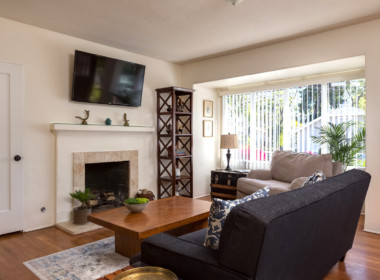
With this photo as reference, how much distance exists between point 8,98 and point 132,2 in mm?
1815

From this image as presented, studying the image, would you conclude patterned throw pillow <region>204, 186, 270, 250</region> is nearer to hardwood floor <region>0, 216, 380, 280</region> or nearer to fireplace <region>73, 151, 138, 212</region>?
hardwood floor <region>0, 216, 380, 280</region>

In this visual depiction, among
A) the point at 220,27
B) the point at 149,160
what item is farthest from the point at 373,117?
the point at 149,160

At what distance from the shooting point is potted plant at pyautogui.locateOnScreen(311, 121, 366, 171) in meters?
3.90

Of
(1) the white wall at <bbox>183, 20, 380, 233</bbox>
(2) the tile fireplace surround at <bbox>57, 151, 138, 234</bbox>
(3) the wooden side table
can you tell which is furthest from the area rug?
(1) the white wall at <bbox>183, 20, 380, 233</bbox>

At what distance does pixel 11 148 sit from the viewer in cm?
333

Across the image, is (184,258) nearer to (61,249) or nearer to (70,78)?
(61,249)

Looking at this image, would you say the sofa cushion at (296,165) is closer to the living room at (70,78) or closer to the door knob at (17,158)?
the living room at (70,78)

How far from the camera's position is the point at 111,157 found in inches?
166

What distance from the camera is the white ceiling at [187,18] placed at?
2.93m

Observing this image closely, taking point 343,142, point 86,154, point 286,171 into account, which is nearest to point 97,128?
point 86,154

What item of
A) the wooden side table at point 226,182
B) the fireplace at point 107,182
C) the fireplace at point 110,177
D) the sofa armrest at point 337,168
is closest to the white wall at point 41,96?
the fireplace at point 110,177

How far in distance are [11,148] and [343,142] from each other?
14.4 feet

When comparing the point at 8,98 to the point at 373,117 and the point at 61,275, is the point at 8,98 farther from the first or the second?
the point at 373,117

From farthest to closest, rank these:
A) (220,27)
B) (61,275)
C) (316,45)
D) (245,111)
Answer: (245,111) < (316,45) < (220,27) < (61,275)
